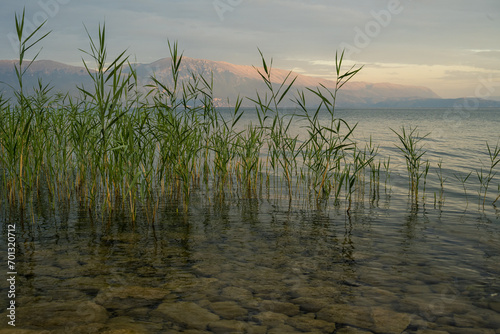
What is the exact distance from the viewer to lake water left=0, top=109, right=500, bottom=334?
3174 millimetres

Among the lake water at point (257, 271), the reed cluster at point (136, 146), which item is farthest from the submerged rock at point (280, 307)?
the reed cluster at point (136, 146)

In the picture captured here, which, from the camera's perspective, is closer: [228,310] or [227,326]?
[227,326]

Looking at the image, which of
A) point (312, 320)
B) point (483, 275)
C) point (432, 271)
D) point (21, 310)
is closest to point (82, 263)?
point (21, 310)

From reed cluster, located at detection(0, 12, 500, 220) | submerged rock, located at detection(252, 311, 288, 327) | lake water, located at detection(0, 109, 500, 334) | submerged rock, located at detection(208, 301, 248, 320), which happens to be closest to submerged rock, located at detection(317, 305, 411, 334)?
lake water, located at detection(0, 109, 500, 334)

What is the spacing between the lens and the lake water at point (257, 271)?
3.17 metres

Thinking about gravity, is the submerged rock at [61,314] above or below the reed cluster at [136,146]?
below

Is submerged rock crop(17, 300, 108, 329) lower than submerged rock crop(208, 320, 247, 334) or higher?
higher

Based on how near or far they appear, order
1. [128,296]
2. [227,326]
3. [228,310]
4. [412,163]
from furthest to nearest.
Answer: [412,163], [128,296], [228,310], [227,326]

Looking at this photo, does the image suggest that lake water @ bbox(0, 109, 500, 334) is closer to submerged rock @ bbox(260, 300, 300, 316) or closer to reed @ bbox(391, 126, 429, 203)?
submerged rock @ bbox(260, 300, 300, 316)

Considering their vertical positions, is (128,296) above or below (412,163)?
below

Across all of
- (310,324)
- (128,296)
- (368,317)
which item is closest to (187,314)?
(128,296)

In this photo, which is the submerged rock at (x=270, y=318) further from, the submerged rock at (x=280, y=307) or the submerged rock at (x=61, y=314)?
the submerged rock at (x=61, y=314)

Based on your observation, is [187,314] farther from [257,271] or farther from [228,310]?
[257,271]

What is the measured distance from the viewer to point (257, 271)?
13.9 ft
